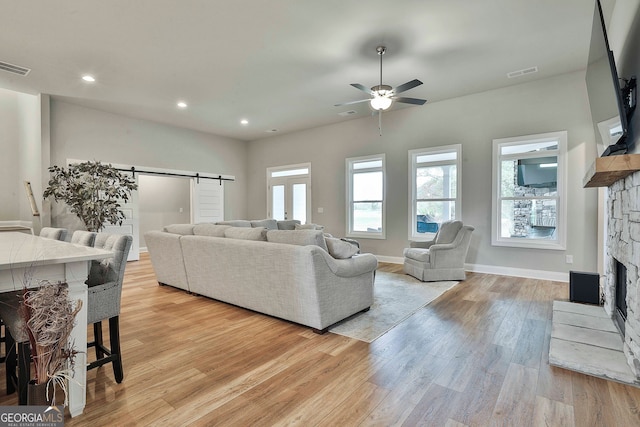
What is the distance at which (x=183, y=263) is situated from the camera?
4.02 m

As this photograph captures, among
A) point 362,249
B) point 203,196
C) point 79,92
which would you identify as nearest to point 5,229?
point 79,92

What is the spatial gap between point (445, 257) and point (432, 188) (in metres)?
1.69

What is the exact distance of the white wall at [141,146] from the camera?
570 cm

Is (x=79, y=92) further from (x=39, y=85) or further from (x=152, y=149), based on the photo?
(x=152, y=149)

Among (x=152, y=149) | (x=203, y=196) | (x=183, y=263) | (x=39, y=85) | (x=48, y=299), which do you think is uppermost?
(x=39, y=85)

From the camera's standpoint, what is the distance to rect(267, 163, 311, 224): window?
7.80m

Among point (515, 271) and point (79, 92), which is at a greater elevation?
point (79, 92)

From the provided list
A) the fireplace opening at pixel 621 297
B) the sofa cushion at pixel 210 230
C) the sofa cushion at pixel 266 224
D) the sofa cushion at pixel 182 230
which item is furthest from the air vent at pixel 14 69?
the fireplace opening at pixel 621 297

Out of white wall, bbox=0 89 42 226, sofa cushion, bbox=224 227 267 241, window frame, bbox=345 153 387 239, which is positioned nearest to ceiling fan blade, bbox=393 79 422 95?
sofa cushion, bbox=224 227 267 241

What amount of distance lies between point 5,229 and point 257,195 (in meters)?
5.11

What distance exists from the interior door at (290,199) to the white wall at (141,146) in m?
1.11

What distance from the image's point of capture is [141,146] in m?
6.78

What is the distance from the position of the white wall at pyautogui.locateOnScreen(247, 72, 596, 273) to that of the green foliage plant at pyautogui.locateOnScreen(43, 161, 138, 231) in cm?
418

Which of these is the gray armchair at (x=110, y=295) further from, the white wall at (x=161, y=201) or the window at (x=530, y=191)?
the white wall at (x=161, y=201)
